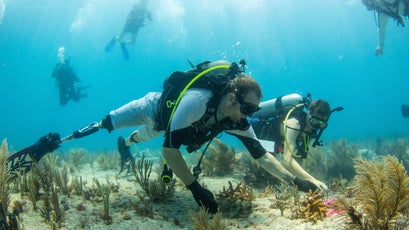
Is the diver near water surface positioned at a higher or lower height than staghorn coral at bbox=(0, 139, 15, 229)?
higher

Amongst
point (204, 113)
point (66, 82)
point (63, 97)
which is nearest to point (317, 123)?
point (204, 113)

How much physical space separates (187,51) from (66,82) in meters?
82.6

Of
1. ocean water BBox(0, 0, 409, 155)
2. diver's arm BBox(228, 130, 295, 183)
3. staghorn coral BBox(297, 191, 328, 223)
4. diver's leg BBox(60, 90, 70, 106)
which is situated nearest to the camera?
staghorn coral BBox(297, 191, 328, 223)

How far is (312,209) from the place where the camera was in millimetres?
3668

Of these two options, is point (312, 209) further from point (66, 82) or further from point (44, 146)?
point (66, 82)

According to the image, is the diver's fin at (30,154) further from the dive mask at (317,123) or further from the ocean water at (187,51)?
the ocean water at (187,51)

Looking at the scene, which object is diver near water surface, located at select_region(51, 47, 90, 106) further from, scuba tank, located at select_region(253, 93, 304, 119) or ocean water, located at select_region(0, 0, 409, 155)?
scuba tank, located at select_region(253, 93, 304, 119)

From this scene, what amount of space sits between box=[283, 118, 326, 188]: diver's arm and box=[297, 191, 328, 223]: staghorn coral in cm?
75

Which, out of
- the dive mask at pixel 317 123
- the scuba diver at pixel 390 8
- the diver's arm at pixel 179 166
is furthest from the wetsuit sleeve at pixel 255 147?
the scuba diver at pixel 390 8

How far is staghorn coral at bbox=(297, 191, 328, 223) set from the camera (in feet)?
11.6

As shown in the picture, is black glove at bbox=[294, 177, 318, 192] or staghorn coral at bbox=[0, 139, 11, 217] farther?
black glove at bbox=[294, 177, 318, 192]

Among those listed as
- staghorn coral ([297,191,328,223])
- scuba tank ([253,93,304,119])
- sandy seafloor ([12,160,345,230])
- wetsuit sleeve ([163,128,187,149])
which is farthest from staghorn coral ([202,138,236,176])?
staghorn coral ([297,191,328,223])

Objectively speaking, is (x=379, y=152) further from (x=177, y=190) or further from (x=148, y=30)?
(x=148, y=30)

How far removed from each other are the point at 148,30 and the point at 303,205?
7873cm
